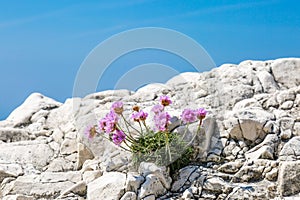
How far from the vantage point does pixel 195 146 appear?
7.44 m

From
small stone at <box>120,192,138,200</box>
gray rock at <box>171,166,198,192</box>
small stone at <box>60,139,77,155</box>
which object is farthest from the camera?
small stone at <box>60,139,77,155</box>

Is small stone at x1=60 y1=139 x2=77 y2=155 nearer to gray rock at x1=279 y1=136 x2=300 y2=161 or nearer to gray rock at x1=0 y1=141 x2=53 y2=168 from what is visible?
gray rock at x1=0 y1=141 x2=53 y2=168

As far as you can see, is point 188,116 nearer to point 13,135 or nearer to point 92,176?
point 92,176

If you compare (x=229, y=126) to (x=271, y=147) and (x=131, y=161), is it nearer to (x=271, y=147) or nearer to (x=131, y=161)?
(x=271, y=147)

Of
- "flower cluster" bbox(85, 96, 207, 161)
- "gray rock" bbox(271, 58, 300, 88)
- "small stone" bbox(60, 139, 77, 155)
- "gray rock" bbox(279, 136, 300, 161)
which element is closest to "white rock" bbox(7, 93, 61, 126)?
"small stone" bbox(60, 139, 77, 155)

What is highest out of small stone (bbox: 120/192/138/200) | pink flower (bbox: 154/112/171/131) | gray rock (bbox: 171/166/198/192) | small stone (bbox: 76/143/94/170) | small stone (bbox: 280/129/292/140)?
small stone (bbox: 76/143/94/170)

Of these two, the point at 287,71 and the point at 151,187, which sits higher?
the point at 287,71

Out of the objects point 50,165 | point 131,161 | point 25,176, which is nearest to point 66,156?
point 50,165

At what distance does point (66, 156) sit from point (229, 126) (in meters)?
2.90

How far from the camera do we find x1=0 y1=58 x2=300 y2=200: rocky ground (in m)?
6.59

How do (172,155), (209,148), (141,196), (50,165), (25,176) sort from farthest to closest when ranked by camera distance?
(50,165)
(25,176)
(209,148)
(172,155)
(141,196)

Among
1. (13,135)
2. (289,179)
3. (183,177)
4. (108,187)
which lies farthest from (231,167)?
(13,135)

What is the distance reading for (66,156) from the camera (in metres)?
8.82

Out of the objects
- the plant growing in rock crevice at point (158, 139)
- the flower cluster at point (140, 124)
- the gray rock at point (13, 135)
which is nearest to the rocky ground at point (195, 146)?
the gray rock at point (13, 135)
